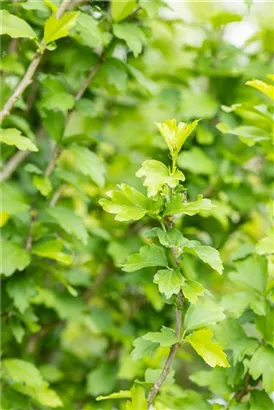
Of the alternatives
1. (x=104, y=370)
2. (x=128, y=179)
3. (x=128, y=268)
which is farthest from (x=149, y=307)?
(x=128, y=268)

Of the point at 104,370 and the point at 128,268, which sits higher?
the point at 128,268

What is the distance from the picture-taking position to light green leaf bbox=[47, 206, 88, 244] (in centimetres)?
148

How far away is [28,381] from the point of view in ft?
4.82

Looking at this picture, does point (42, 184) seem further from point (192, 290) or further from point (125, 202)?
point (192, 290)

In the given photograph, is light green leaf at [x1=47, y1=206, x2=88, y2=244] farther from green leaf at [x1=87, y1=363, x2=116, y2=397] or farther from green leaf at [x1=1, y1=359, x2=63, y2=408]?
green leaf at [x1=87, y1=363, x2=116, y2=397]

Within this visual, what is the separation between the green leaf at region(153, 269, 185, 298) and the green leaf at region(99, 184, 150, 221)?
12 cm

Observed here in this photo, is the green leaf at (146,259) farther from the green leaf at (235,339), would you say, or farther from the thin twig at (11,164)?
the thin twig at (11,164)

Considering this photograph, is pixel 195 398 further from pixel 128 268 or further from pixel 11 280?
pixel 11 280

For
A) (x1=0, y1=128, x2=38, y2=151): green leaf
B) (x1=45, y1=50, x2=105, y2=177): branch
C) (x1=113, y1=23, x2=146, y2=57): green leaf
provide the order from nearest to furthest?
(x1=0, y1=128, x2=38, y2=151): green leaf < (x1=113, y1=23, x2=146, y2=57): green leaf < (x1=45, y1=50, x2=105, y2=177): branch

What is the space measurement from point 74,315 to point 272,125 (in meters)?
0.92

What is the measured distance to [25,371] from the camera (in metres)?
1.50

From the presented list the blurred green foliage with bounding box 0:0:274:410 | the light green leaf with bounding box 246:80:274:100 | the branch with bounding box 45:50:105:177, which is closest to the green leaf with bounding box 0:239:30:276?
the blurred green foliage with bounding box 0:0:274:410

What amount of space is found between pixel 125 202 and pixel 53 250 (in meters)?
0.41

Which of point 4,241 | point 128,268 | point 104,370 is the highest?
point 128,268
